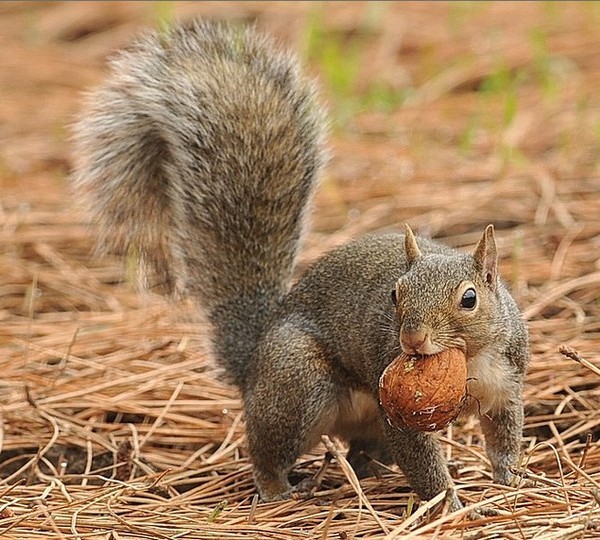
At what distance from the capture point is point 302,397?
9.07ft

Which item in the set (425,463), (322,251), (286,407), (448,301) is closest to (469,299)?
(448,301)

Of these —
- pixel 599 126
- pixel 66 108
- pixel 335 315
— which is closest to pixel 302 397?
pixel 335 315

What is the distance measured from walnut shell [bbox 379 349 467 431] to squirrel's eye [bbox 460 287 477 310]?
9cm

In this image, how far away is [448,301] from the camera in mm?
2332

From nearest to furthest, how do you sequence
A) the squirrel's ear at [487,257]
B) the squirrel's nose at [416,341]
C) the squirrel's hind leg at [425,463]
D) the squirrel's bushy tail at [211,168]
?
the squirrel's nose at [416,341] → the squirrel's ear at [487,257] → the squirrel's hind leg at [425,463] → the squirrel's bushy tail at [211,168]

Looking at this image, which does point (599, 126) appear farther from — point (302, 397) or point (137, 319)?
point (302, 397)

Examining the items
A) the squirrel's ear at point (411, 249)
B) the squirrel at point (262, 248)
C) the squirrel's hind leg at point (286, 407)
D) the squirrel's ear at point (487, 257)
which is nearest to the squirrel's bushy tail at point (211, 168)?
the squirrel at point (262, 248)

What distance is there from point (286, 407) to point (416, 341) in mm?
587

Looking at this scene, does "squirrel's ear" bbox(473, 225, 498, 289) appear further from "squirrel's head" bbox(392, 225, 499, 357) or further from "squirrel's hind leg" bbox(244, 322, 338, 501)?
"squirrel's hind leg" bbox(244, 322, 338, 501)

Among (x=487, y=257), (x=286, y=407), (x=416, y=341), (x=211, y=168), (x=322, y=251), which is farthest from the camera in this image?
(x=322, y=251)

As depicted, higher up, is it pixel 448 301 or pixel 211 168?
pixel 211 168

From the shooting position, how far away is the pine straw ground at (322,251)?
259cm

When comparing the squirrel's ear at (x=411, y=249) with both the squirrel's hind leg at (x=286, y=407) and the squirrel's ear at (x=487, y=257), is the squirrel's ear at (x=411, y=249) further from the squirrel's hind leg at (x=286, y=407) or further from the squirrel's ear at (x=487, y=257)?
the squirrel's hind leg at (x=286, y=407)

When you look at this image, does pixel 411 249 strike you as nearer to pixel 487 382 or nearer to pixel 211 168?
pixel 487 382
